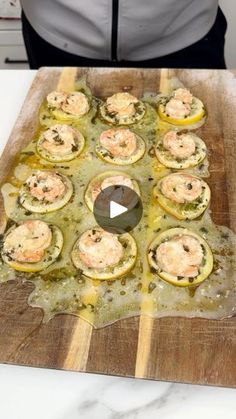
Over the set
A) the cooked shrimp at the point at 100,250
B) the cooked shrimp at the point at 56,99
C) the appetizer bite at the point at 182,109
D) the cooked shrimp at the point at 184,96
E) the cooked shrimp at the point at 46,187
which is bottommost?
the cooked shrimp at the point at 100,250

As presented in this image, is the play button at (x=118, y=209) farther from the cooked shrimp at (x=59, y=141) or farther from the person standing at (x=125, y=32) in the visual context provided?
the person standing at (x=125, y=32)

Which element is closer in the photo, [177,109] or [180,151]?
[180,151]

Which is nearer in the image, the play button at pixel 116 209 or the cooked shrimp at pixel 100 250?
the cooked shrimp at pixel 100 250

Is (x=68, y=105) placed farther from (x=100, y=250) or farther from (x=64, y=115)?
A: (x=100, y=250)

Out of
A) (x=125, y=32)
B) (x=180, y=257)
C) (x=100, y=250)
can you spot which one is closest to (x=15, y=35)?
(x=125, y=32)

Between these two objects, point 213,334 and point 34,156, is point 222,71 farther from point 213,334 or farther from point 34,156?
point 213,334

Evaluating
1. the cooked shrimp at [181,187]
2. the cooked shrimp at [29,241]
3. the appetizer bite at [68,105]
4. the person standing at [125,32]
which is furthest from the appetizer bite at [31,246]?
the person standing at [125,32]

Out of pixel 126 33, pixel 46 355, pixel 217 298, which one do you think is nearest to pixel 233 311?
pixel 217 298
